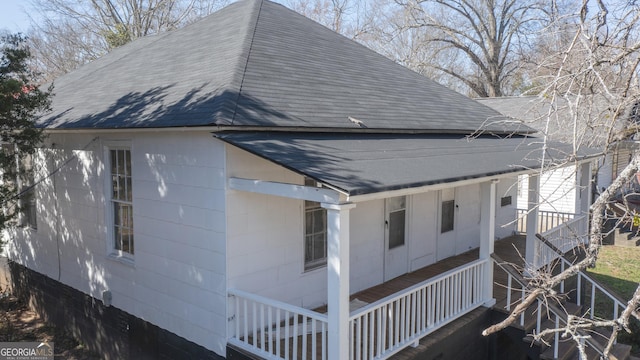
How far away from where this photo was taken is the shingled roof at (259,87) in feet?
22.0

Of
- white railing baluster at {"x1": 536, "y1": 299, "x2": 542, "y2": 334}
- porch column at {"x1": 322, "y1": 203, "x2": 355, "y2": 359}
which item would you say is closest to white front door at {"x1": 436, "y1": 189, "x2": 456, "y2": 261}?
white railing baluster at {"x1": 536, "y1": 299, "x2": 542, "y2": 334}

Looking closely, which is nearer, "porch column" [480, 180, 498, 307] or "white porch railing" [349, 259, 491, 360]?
"white porch railing" [349, 259, 491, 360]

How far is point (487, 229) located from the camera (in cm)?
808

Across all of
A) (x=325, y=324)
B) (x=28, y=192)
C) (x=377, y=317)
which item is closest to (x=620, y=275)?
(x=377, y=317)

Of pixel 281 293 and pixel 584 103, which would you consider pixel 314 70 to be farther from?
pixel 584 103

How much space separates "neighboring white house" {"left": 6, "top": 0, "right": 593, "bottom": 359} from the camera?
19.7ft

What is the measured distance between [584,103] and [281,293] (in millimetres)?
4592

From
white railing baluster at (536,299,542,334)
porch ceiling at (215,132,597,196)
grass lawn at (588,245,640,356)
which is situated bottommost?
grass lawn at (588,245,640,356)

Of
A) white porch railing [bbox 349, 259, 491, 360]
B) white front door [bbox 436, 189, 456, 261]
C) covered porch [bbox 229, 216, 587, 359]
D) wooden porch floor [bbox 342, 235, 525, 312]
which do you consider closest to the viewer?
covered porch [bbox 229, 216, 587, 359]

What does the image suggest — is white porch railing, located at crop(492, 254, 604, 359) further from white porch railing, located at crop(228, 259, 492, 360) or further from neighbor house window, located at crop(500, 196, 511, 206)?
neighbor house window, located at crop(500, 196, 511, 206)

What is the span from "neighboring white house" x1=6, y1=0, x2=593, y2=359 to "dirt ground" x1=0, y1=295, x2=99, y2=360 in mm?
707

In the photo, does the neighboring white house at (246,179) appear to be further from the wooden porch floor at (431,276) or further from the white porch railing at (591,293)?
the white porch railing at (591,293)

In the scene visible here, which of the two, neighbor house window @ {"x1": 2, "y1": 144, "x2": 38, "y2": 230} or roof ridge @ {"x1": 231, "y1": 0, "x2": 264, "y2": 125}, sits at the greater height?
roof ridge @ {"x1": 231, "y1": 0, "x2": 264, "y2": 125}

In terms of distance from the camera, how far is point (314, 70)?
28.7 feet
